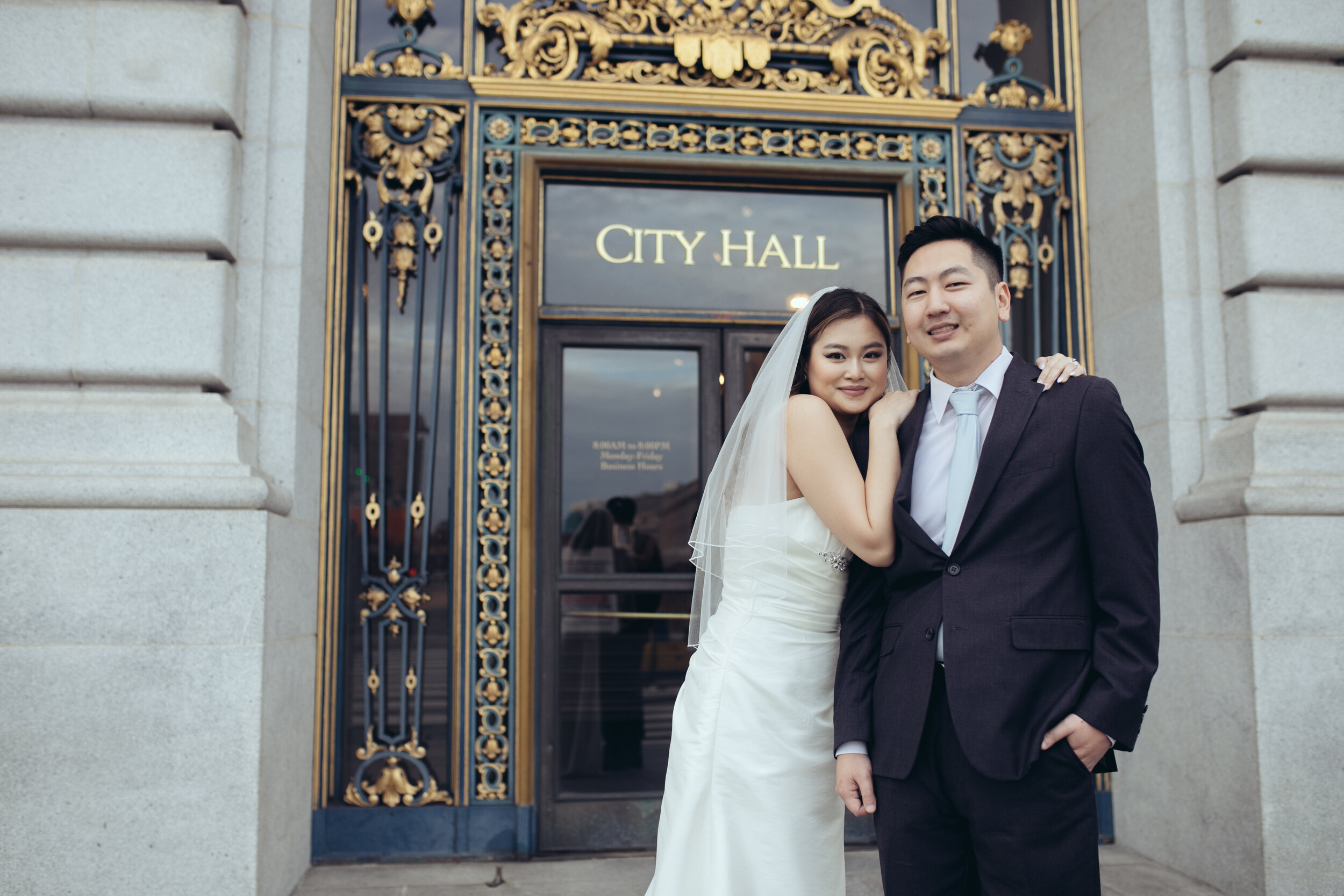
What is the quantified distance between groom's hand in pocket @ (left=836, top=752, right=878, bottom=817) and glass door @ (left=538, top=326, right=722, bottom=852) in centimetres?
263

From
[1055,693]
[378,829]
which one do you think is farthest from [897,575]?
[378,829]

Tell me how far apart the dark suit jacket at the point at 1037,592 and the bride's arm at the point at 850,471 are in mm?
129

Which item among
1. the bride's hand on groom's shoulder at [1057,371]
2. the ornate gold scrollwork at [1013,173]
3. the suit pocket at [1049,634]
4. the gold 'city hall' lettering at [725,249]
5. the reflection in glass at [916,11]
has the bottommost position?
the suit pocket at [1049,634]

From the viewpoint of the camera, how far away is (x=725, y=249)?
5.52m

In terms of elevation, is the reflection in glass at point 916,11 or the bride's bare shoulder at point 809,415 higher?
the reflection in glass at point 916,11

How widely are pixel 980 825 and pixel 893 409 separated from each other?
1163 millimetres

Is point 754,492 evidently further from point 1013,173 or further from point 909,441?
point 1013,173

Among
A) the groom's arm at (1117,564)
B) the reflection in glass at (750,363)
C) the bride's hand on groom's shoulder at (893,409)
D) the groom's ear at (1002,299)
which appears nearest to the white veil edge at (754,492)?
the bride's hand on groom's shoulder at (893,409)

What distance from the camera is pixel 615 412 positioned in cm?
541

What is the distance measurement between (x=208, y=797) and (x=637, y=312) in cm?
310

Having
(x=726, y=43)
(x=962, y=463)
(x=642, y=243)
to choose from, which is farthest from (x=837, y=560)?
(x=726, y=43)

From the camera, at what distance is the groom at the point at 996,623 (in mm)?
2357

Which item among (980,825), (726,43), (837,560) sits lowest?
(980,825)

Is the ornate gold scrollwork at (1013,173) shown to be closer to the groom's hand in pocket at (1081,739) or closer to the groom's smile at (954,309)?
the groom's smile at (954,309)
